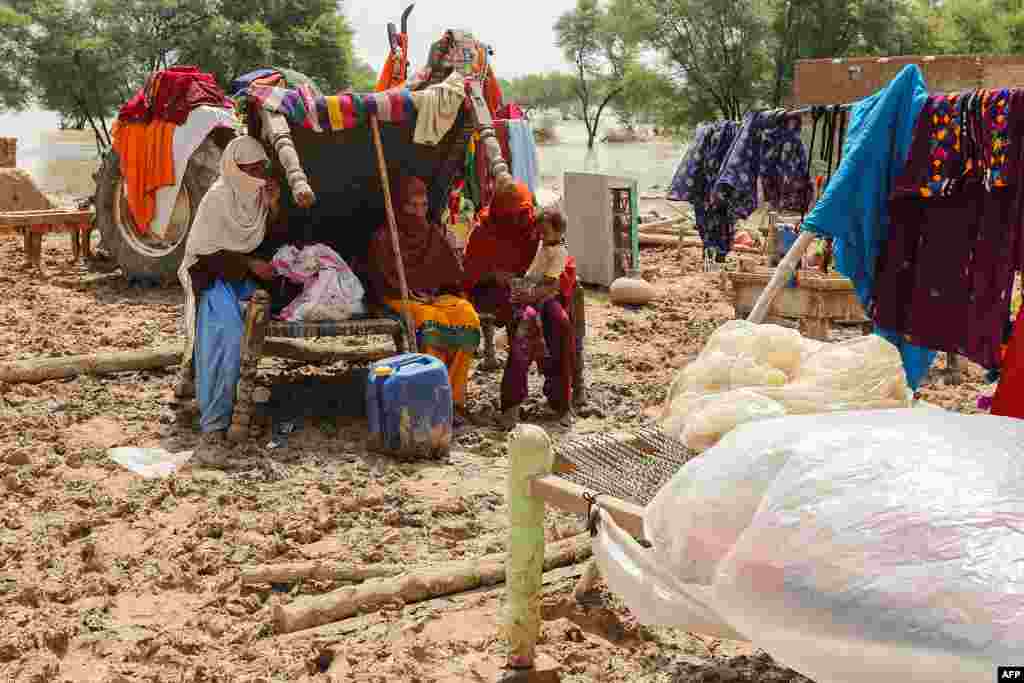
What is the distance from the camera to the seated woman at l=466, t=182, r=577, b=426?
6.68m

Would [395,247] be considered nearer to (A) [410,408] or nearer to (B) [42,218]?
(A) [410,408]

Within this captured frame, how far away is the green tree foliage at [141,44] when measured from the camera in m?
33.5

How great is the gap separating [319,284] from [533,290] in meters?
1.36

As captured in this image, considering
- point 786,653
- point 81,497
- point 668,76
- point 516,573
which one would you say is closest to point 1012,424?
point 786,653

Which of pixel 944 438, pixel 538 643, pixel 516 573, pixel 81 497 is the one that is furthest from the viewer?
pixel 81 497

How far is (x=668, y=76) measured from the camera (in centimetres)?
3966

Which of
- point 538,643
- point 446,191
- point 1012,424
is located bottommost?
point 538,643

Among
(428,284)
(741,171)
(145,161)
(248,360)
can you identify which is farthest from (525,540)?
(145,161)

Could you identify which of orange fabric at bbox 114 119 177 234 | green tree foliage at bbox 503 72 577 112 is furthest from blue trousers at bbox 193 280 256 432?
green tree foliage at bbox 503 72 577 112

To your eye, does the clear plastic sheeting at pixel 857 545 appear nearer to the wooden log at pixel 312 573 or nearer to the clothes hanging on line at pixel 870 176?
the wooden log at pixel 312 573

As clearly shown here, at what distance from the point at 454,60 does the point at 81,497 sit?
16.7 ft

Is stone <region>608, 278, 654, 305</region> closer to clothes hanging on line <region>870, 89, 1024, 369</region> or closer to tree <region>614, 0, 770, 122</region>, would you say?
clothes hanging on line <region>870, 89, 1024, 369</region>

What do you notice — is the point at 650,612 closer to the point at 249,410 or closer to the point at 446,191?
the point at 249,410

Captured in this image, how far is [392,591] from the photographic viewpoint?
159 inches
